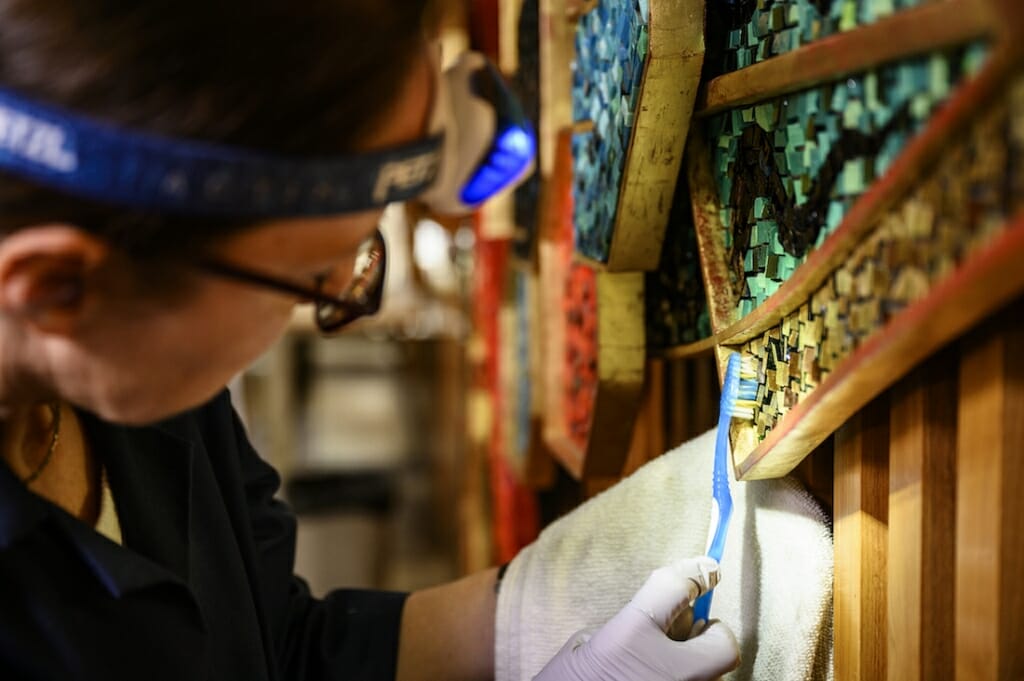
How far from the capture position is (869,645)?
820 millimetres

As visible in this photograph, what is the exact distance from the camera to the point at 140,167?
0.65 m

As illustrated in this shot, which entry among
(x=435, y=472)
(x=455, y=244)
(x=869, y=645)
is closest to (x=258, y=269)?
(x=869, y=645)

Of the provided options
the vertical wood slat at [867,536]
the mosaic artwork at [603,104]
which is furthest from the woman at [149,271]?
the mosaic artwork at [603,104]

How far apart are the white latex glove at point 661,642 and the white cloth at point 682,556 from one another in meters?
0.04

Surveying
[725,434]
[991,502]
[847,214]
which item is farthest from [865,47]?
[725,434]

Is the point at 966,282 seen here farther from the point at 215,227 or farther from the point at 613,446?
the point at 613,446

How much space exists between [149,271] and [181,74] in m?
0.15

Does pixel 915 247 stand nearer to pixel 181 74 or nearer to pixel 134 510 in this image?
pixel 181 74

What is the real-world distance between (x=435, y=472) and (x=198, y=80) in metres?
5.84

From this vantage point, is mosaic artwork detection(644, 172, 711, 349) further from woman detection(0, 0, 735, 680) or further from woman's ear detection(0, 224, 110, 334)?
woman's ear detection(0, 224, 110, 334)

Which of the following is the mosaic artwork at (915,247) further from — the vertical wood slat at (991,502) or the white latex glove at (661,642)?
the white latex glove at (661,642)

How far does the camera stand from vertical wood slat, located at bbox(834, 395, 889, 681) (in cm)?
81

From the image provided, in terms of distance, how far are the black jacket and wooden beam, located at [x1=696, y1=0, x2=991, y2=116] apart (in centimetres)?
72

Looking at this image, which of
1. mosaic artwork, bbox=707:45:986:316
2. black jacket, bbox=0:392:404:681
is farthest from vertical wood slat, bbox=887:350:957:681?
black jacket, bbox=0:392:404:681
